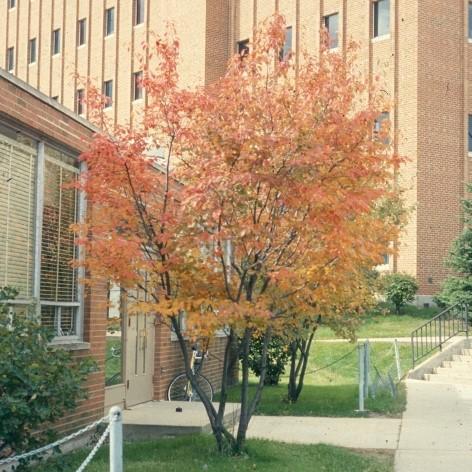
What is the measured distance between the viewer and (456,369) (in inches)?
833

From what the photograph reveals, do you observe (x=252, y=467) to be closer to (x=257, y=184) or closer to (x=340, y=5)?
(x=257, y=184)

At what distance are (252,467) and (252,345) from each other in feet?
28.8

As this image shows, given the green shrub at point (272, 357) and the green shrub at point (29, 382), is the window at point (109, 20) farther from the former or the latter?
the green shrub at point (29, 382)

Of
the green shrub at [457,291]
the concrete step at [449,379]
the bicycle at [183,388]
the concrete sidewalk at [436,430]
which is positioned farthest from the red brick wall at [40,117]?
the green shrub at [457,291]

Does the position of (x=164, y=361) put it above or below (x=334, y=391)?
above

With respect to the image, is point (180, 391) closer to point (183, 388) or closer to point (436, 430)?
point (183, 388)

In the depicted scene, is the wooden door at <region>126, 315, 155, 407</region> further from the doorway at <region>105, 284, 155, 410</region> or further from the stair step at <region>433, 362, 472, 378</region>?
the stair step at <region>433, 362, 472, 378</region>

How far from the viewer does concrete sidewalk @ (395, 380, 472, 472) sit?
10.1m

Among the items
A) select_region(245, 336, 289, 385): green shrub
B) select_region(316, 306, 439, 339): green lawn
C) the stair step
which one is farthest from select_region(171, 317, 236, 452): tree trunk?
select_region(316, 306, 439, 339): green lawn

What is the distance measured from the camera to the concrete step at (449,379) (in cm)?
2022

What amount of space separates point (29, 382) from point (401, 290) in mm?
24396

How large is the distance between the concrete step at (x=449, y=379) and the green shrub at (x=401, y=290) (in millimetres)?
9396

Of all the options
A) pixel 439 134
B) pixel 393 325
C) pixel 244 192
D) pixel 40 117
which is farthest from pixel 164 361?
pixel 439 134

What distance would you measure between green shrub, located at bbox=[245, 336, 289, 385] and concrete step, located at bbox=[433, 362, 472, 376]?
3892mm
